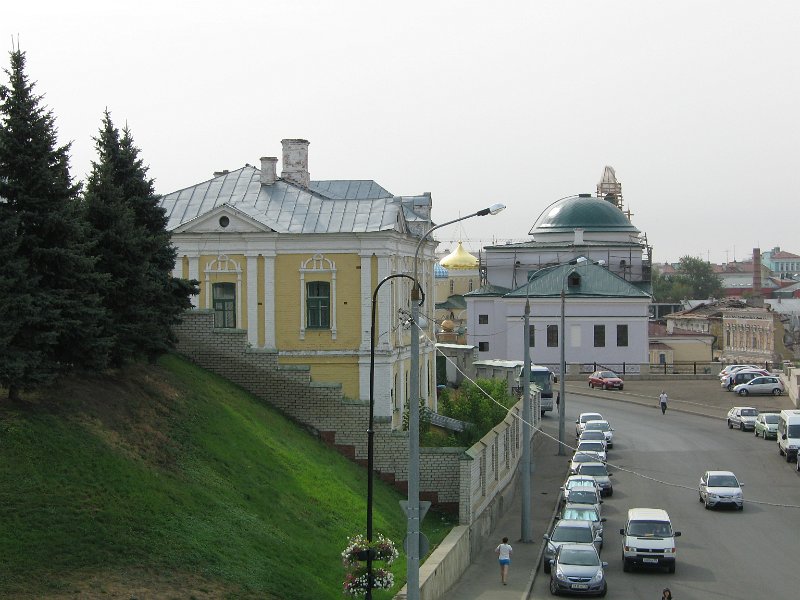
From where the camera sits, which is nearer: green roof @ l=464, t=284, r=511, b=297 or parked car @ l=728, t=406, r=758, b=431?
parked car @ l=728, t=406, r=758, b=431

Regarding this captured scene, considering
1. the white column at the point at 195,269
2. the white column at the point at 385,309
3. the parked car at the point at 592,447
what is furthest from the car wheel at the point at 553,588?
the parked car at the point at 592,447

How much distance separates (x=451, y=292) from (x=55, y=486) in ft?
343

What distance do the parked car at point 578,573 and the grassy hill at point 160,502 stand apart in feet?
11.1

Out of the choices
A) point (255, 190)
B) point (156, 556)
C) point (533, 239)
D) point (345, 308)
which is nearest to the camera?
point (156, 556)

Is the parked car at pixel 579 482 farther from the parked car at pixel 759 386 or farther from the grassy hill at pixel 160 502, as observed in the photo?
the parked car at pixel 759 386

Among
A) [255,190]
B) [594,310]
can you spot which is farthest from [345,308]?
[594,310]

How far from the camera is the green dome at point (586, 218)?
318 ft

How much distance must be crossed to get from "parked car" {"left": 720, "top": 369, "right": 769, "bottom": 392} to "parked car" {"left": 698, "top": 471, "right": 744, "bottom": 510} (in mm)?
31127

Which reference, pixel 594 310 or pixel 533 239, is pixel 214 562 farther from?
pixel 533 239

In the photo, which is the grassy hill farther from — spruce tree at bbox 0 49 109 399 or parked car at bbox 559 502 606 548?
parked car at bbox 559 502 606 548

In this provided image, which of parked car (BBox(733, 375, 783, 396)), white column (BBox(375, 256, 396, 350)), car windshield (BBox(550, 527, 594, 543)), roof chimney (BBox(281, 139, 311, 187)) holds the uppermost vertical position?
roof chimney (BBox(281, 139, 311, 187))

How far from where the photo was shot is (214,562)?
2192 centimetres

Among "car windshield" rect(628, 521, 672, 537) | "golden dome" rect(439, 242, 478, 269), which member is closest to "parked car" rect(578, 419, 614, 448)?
"car windshield" rect(628, 521, 672, 537)

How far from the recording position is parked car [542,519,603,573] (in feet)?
106
